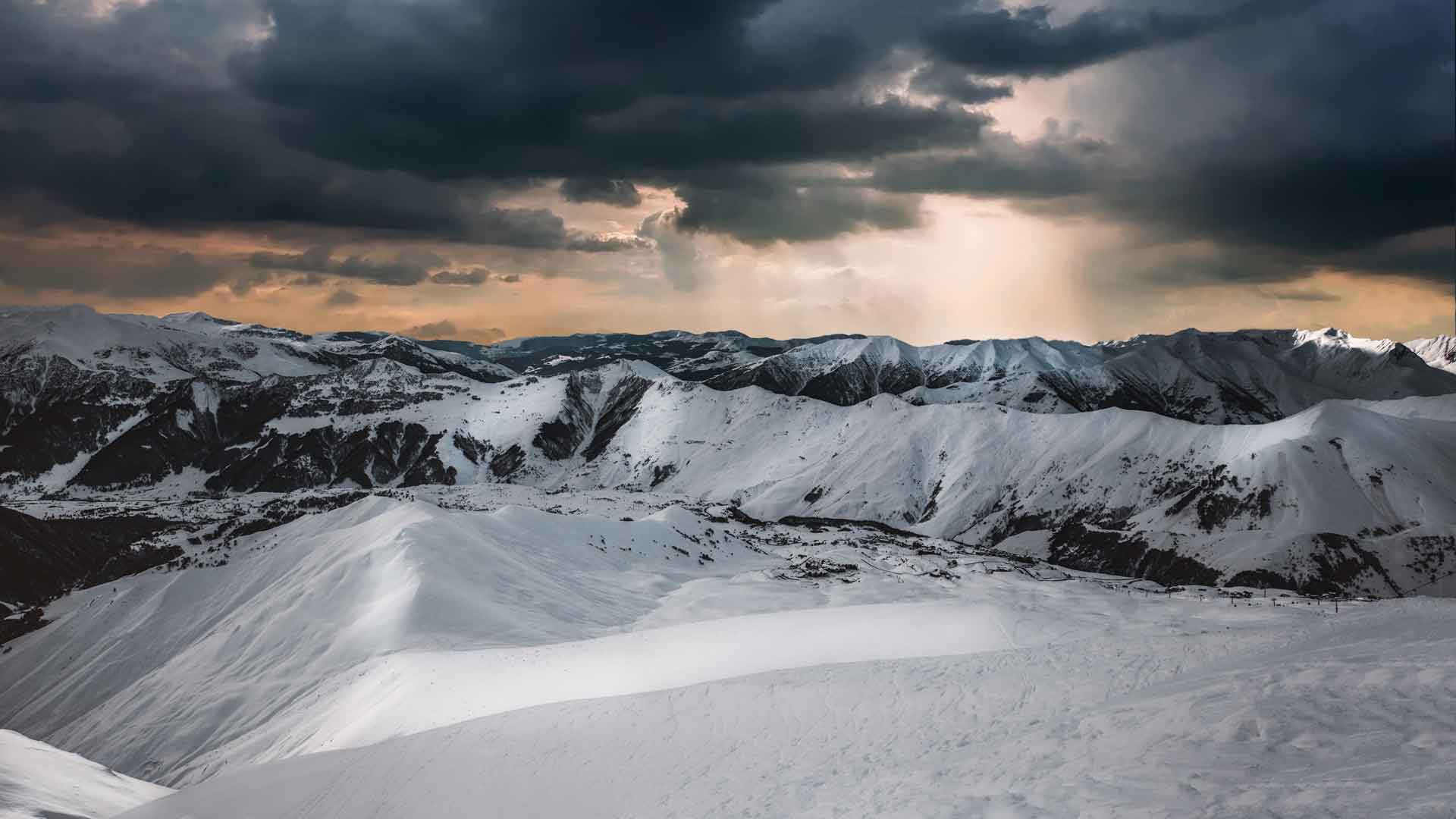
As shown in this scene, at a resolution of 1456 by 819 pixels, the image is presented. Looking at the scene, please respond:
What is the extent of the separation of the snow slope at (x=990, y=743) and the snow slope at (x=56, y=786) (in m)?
3.05

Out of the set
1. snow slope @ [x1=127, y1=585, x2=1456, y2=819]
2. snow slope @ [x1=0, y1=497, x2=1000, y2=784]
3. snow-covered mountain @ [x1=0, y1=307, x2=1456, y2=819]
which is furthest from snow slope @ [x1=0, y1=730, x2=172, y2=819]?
snow slope @ [x1=0, y1=497, x2=1000, y2=784]

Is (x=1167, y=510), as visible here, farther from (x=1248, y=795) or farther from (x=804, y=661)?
(x=1248, y=795)

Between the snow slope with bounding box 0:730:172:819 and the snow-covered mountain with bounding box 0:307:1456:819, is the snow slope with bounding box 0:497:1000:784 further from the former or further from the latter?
the snow slope with bounding box 0:730:172:819

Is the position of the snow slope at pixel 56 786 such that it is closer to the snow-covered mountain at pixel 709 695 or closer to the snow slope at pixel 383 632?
the snow-covered mountain at pixel 709 695

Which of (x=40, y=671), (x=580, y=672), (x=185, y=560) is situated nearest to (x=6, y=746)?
(x=580, y=672)

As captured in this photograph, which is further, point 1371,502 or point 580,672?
point 1371,502

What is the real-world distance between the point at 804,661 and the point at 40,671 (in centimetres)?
9295

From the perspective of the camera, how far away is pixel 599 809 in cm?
2519

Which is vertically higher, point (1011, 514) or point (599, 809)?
point (599, 809)

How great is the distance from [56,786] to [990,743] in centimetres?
3531

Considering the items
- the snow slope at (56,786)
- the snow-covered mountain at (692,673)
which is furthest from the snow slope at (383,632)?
the snow slope at (56,786)

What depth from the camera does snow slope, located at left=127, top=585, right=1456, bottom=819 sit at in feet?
58.4

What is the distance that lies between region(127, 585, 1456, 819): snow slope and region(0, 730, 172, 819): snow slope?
120 inches

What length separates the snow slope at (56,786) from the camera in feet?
94.1
